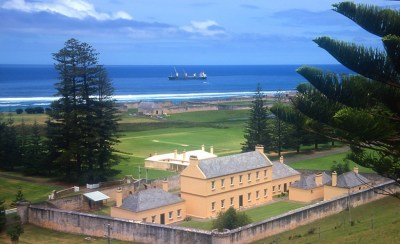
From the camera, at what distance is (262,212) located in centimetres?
2939

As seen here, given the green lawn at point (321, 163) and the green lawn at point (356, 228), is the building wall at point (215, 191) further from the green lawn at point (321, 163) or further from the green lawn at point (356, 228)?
the green lawn at point (321, 163)

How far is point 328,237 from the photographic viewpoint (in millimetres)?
21188

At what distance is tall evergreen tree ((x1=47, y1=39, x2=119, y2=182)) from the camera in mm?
36812

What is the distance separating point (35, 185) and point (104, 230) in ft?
40.9

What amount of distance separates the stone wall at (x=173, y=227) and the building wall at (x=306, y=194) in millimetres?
3326

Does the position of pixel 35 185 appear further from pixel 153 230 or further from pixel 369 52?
pixel 369 52

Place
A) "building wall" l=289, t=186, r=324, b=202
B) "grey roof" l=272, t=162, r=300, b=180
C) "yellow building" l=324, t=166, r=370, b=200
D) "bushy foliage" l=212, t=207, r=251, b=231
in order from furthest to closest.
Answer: "grey roof" l=272, t=162, r=300, b=180 → "building wall" l=289, t=186, r=324, b=202 → "yellow building" l=324, t=166, r=370, b=200 → "bushy foliage" l=212, t=207, r=251, b=231

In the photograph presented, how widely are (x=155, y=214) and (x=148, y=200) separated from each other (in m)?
0.74

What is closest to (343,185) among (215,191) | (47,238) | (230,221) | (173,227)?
(215,191)

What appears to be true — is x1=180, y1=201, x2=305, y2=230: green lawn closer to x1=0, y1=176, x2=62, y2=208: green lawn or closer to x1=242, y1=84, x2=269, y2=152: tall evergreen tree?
x1=0, y1=176, x2=62, y2=208: green lawn

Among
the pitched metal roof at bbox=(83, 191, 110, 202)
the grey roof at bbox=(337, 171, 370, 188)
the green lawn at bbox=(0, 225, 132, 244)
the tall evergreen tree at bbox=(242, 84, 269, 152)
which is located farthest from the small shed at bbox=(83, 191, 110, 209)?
the tall evergreen tree at bbox=(242, 84, 269, 152)

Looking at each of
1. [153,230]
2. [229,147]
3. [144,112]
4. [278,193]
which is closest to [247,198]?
[278,193]

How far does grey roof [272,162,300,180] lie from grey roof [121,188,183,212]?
302 inches

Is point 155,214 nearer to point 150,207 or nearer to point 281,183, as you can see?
point 150,207
